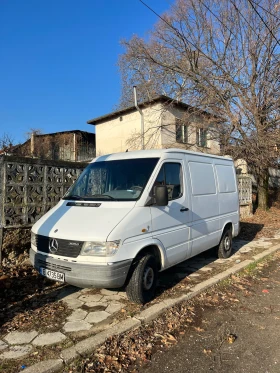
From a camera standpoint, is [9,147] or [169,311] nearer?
[169,311]

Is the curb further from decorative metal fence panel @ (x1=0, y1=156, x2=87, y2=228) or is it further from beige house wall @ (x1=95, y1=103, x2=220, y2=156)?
beige house wall @ (x1=95, y1=103, x2=220, y2=156)

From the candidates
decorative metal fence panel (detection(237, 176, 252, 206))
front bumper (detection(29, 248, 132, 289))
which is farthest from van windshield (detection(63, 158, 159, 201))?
decorative metal fence panel (detection(237, 176, 252, 206))

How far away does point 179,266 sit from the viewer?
19.3ft

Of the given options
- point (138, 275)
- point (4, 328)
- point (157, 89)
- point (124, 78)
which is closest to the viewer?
point (4, 328)

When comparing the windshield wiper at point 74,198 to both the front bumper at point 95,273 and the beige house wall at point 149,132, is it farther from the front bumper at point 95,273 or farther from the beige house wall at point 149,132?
the beige house wall at point 149,132

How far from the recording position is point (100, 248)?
3.46 metres

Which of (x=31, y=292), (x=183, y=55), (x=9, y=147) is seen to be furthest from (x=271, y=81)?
(x=31, y=292)

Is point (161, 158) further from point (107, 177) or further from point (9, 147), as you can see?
point (9, 147)

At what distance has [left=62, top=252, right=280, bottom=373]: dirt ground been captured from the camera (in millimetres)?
2777

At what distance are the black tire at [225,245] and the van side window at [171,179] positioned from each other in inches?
92.8

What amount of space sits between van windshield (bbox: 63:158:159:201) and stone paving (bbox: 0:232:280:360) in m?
1.52

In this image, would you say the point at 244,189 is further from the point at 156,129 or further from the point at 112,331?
the point at 112,331

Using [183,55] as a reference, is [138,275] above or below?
below

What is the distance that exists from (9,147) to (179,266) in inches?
369
